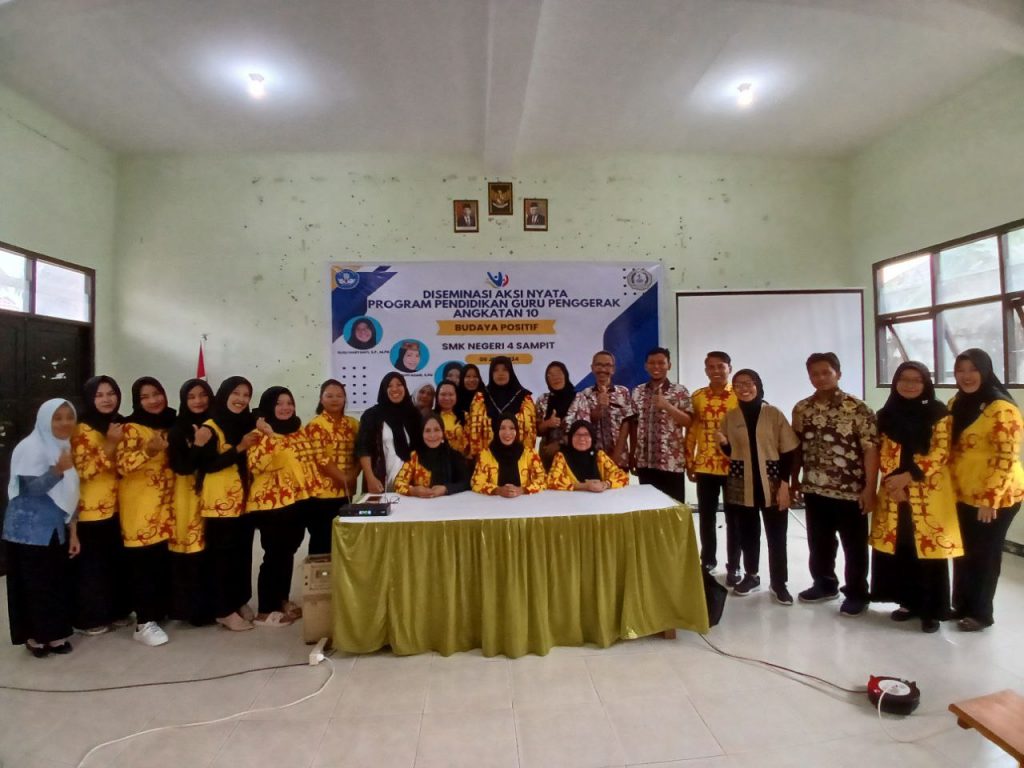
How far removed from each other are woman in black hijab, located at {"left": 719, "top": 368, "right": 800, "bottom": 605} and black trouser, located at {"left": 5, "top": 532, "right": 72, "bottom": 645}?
135 inches

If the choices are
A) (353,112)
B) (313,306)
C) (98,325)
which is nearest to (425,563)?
(313,306)

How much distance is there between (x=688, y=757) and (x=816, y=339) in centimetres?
402

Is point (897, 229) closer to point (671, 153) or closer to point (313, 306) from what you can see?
point (671, 153)

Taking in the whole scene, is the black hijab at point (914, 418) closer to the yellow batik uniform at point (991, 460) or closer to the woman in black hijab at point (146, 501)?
the yellow batik uniform at point (991, 460)

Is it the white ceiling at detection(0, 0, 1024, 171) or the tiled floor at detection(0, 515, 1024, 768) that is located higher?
the white ceiling at detection(0, 0, 1024, 171)

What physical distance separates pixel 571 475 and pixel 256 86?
11.2 feet

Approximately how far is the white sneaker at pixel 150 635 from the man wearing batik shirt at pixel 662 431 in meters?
2.71

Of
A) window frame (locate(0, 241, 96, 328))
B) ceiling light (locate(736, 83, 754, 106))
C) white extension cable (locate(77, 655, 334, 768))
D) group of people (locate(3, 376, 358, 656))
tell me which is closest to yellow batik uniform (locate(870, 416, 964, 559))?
ceiling light (locate(736, 83, 754, 106))

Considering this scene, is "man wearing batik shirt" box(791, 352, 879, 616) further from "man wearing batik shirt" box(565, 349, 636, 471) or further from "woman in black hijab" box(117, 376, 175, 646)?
"woman in black hijab" box(117, 376, 175, 646)

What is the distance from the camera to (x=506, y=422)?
8.63 ft

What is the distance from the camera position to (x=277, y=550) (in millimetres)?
2584

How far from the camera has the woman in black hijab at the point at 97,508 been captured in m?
2.31

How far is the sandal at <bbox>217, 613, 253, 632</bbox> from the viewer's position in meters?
2.52

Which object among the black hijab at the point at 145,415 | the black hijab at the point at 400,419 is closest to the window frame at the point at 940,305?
the black hijab at the point at 400,419
